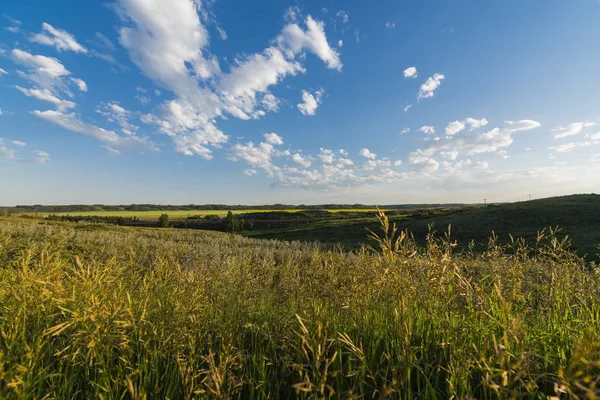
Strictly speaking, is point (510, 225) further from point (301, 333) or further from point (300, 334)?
point (300, 334)

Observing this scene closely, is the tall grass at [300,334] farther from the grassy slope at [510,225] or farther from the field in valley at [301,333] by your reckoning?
the grassy slope at [510,225]

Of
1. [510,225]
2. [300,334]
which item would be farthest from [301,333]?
[510,225]

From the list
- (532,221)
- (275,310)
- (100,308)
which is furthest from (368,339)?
(532,221)

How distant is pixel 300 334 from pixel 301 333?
2.86ft

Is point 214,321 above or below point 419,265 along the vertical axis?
below

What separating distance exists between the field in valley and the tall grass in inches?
0.9

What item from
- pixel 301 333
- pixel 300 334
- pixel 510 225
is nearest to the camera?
pixel 300 334

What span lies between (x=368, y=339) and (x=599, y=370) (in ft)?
6.99

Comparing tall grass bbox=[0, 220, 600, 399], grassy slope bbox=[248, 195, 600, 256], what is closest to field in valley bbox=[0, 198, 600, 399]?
tall grass bbox=[0, 220, 600, 399]

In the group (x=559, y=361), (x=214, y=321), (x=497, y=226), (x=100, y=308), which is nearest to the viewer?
(x=100, y=308)

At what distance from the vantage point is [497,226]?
134 ft

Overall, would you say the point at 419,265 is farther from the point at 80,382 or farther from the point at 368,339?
the point at 80,382

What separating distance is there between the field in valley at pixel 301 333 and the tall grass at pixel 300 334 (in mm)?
23

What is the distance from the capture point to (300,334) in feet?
7.41
